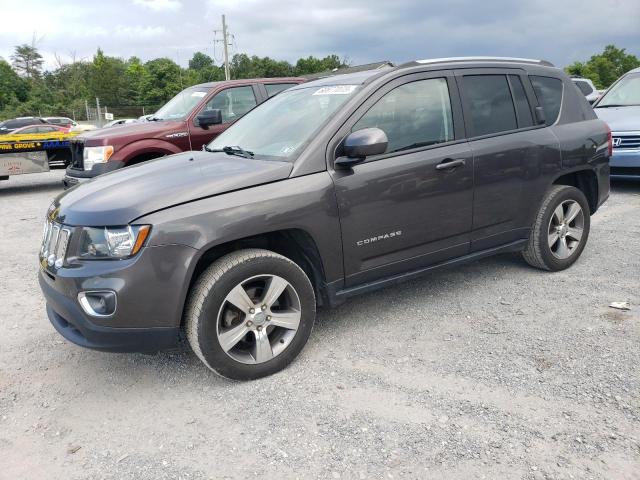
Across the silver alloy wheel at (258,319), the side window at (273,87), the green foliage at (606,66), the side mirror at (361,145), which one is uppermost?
the green foliage at (606,66)

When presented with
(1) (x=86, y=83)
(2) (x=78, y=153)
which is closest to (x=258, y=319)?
(2) (x=78, y=153)

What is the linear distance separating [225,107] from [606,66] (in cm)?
6075

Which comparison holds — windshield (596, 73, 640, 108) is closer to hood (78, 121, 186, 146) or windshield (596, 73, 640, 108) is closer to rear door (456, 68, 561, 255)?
rear door (456, 68, 561, 255)

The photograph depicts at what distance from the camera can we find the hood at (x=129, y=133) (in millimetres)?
7277

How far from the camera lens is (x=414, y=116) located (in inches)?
146

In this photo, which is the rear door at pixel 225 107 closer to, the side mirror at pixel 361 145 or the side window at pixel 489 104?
the side window at pixel 489 104

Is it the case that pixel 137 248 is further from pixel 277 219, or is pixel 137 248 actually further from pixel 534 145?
pixel 534 145

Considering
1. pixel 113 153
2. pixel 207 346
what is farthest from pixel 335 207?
pixel 113 153

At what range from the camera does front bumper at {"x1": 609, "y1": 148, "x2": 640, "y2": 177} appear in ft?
25.4

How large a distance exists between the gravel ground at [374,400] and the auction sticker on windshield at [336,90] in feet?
5.37

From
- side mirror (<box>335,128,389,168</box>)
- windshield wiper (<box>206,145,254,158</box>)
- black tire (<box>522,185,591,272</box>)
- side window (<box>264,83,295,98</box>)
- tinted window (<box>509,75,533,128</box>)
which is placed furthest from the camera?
side window (<box>264,83,295,98</box>)

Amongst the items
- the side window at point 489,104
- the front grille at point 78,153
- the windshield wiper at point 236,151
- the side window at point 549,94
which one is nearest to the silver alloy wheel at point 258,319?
the windshield wiper at point 236,151

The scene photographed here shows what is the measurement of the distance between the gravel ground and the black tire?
33 cm

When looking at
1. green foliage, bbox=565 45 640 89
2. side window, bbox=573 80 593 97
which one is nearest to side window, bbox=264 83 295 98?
side window, bbox=573 80 593 97
